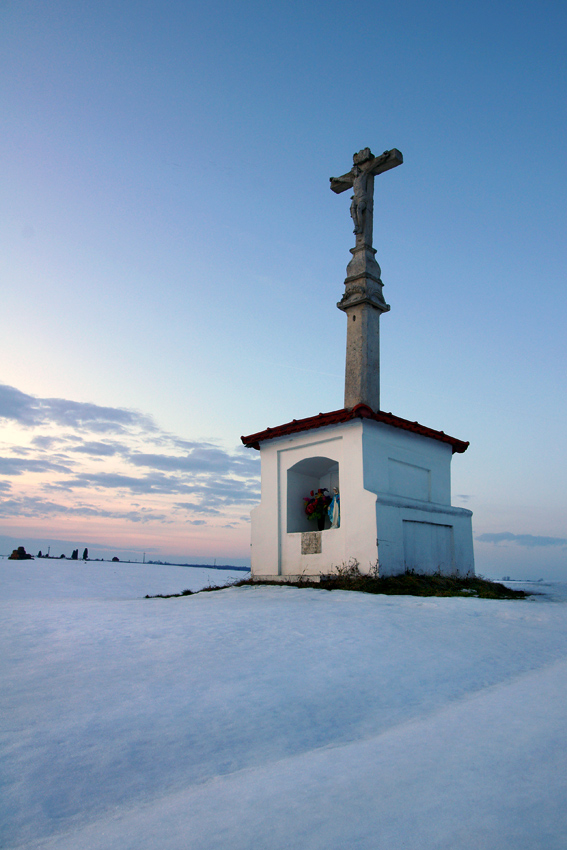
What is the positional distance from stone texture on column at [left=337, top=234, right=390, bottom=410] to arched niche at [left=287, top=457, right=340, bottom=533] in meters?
1.63

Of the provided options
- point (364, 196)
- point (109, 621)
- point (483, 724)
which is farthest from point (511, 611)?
point (364, 196)

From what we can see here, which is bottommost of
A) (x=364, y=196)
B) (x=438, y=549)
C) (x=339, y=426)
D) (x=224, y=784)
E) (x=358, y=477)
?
(x=224, y=784)

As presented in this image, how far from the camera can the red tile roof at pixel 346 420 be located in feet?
38.3

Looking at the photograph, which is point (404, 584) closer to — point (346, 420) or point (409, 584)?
point (409, 584)

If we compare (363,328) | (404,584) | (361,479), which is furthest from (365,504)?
(363,328)

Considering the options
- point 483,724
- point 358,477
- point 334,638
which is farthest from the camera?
point 358,477

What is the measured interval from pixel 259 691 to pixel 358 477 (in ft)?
25.6

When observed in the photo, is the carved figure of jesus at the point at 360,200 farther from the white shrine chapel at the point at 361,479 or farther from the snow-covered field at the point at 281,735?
the snow-covered field at the point at 281,735

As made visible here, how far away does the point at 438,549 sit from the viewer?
12625 millimetres

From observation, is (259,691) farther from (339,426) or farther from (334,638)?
(339,426)

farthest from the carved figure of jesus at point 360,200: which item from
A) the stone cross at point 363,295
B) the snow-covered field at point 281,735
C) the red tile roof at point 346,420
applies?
the snow-covered field at point 281,735

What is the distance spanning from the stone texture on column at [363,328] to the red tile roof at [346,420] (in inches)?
29.5

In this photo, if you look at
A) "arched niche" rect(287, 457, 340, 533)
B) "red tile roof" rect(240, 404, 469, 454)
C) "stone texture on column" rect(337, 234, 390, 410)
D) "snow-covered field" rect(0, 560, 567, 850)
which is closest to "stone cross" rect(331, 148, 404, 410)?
"stone texture on column" rect(337, 234, 390, 410)

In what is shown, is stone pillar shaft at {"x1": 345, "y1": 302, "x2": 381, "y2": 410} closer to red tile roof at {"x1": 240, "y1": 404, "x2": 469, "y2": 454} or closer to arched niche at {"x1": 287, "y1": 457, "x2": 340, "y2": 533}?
red tile roof at {"x1": 240, "y1": 404, "x2": 469, "y2": 454}
